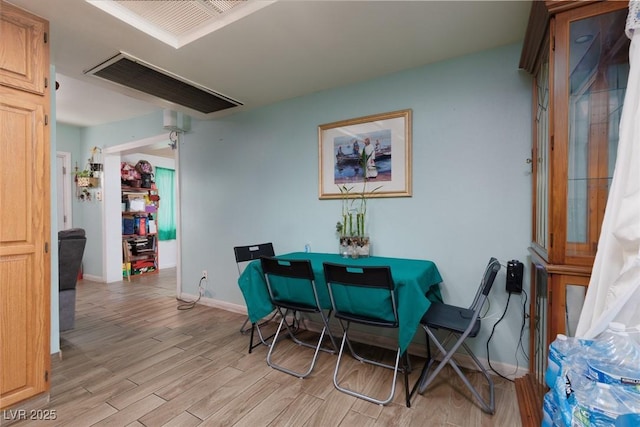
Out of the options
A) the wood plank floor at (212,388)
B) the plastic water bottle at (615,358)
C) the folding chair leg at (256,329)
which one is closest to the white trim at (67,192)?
the wood plank floor at (212,388)

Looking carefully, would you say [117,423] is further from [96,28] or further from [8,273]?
[96,28]

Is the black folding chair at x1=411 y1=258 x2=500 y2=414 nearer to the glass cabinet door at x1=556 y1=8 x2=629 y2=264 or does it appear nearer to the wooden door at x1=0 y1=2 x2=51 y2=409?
the glass cabinet door at x1=556 y1=8 x2=629 y2=264

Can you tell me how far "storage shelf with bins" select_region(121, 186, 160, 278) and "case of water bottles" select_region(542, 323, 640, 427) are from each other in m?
6.02

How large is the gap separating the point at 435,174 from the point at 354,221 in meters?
0.82

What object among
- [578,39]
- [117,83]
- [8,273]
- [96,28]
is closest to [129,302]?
[8,273]

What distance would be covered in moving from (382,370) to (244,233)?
7.02 feet

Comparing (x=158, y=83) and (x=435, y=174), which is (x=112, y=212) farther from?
(x=435, y=174)

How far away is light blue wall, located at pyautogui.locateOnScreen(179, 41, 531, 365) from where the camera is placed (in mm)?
2088

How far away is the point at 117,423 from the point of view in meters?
1.63

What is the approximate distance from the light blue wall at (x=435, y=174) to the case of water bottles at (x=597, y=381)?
91cm

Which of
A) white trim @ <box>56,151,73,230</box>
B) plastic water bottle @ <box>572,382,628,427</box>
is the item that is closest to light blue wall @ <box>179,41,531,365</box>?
plastic water bottle @ <box>572,382,628,427</box>

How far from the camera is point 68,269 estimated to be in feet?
8.54

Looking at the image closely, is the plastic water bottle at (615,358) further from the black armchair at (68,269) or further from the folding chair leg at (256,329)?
the black armchair at (68,269)

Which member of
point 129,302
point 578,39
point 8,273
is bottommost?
point 129,302
